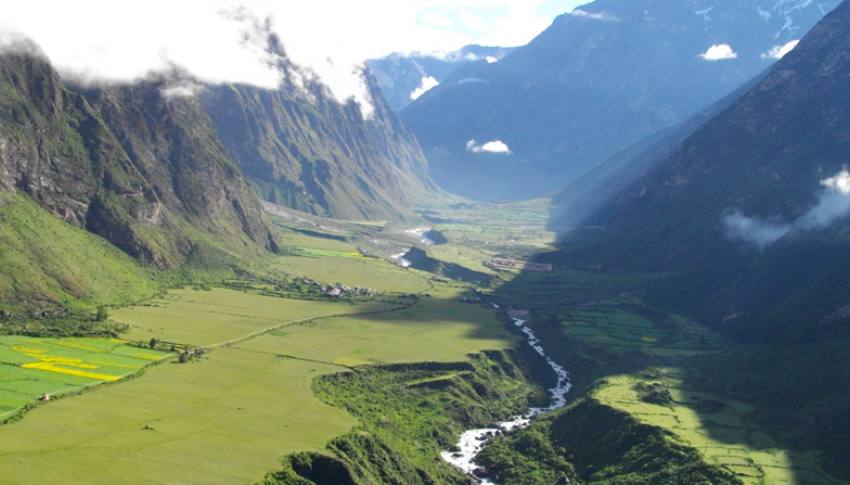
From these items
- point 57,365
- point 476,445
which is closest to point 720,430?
point 476,445

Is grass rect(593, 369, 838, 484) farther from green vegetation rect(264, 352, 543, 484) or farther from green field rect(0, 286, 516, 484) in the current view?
green field rect(0, 286, 516, 484)

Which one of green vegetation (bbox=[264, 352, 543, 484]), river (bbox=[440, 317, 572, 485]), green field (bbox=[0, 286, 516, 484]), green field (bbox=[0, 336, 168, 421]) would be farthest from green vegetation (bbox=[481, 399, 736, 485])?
green field (bbox=[0, 336, 168, 421])

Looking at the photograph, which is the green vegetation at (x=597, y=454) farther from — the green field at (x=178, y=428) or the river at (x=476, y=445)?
the green field at (x=178, y=428)

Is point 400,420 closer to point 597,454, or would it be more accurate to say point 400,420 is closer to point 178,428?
point 597,454

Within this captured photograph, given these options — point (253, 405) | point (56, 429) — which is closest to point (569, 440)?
point (253, 405)

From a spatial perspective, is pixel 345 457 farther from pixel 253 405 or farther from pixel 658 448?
pixel 658 448

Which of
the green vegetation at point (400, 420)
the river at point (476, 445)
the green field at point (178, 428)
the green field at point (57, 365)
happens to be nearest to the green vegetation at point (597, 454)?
the river at point (476, 445)
